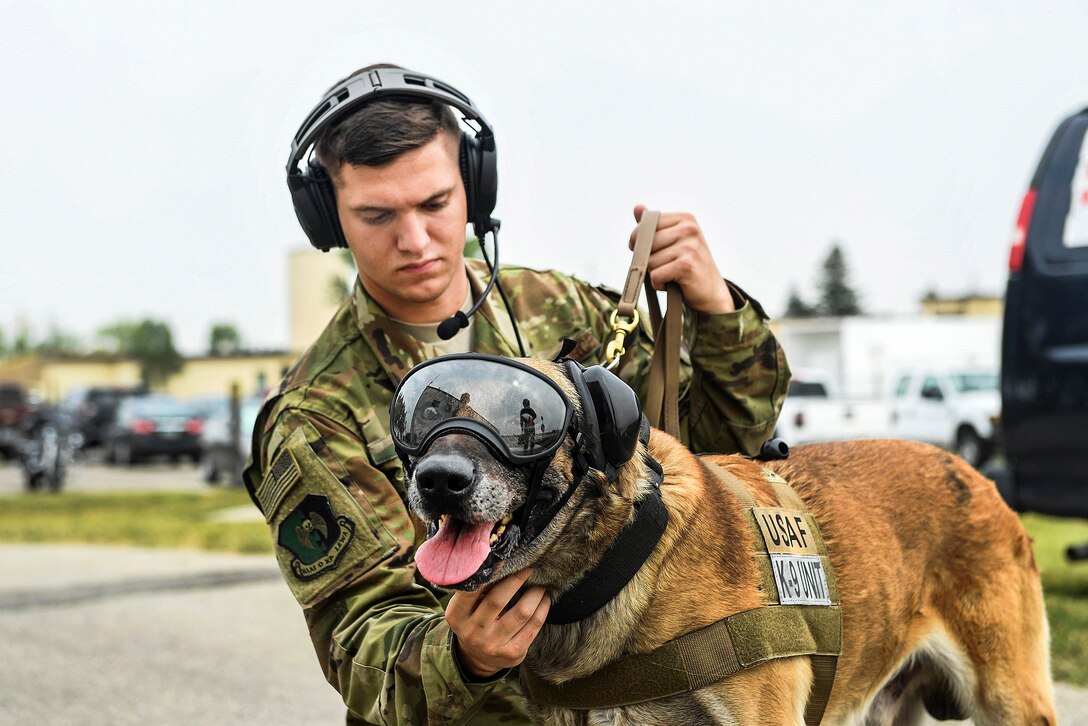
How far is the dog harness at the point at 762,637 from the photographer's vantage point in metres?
2.15

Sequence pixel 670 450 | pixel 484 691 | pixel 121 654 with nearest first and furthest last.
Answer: pixel 484 691, pixel 670 450, pixel 121 654

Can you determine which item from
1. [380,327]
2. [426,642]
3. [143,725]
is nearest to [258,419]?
[380,327]

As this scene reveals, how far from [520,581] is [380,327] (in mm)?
1045

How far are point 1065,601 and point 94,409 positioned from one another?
34.8 metres

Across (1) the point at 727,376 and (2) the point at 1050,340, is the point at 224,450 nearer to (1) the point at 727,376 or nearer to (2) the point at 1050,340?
(2) the point at 1050,340

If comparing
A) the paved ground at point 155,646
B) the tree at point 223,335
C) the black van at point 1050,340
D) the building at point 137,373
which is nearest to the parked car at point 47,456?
the paved ground at point 155,646

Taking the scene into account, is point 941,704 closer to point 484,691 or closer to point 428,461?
point 484,691

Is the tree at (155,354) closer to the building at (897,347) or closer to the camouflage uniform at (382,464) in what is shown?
the building at (897,347)

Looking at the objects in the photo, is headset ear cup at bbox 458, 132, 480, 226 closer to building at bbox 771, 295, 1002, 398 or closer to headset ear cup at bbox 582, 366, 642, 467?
headset ear cup at bbox 582, 366, 642, 467

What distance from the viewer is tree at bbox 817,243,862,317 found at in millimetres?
71125

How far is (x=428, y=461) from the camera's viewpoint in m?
1.80

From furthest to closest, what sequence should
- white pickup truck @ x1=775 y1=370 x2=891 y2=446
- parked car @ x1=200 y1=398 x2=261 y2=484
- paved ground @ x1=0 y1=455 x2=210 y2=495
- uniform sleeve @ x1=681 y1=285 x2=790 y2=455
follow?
1. paved ground @ x1=0 y1=455 x2=210 y2=495
2. parked car @ x1=200 y1=398 x2=261 y2=484
3. white pickup truck @ x1=775 y1=370 x2=891 y2=446
4. uniform sleeve @ x1=681 y1=285 x2=790 y2=455

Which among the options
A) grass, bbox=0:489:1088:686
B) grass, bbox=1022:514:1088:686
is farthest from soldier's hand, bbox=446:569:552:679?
grass, bbox=0:489:1088:686

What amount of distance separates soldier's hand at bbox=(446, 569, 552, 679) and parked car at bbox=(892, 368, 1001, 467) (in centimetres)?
1665
